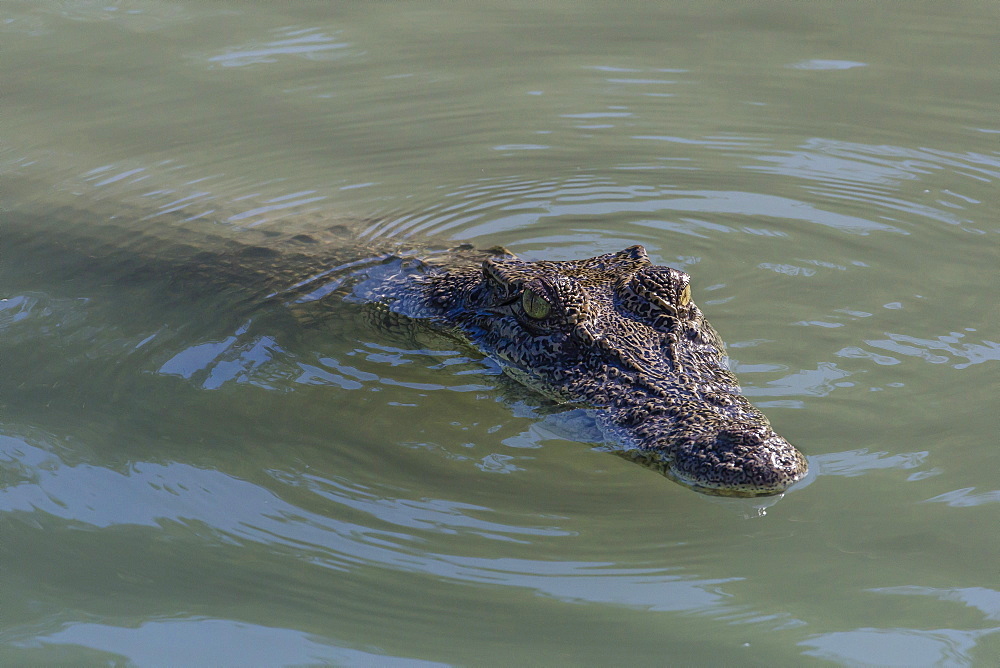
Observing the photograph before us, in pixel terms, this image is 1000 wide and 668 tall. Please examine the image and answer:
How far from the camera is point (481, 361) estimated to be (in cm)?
558

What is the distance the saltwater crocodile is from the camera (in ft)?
13.7

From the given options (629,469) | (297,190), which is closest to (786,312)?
(629,469)

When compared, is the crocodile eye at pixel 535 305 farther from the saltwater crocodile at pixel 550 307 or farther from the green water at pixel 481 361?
the green water at pixel 481 361

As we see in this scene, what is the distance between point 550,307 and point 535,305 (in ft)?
0.31

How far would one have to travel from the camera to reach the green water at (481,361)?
3.65m

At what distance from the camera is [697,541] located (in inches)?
157

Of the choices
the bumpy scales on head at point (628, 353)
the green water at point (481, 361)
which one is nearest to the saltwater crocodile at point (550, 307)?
the bumpy scales on head at point (628, 353)

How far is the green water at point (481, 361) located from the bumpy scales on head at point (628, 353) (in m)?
0.22

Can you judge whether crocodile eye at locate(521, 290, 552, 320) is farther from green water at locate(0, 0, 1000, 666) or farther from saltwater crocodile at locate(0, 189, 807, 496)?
green water at locate(0, 0, 1000, 666)

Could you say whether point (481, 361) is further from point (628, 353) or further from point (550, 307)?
point (628, 353)

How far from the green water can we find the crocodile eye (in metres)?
0.44

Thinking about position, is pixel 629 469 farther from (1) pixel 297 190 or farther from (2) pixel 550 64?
(2) pixel 550 64

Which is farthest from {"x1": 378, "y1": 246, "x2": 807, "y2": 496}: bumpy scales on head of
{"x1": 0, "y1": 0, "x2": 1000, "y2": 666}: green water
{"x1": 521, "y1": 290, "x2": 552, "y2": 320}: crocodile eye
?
{"x1": 0, "y1": 0, "x2": 1000, "y2": 666}: green water

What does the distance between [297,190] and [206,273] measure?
1.39 meters
